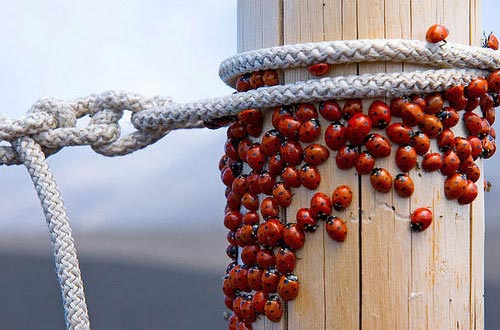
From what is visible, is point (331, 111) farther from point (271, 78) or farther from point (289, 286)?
point (289, 286)

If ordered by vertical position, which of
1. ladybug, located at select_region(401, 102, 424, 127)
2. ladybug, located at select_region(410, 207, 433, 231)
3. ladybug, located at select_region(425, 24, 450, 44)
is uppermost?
ladybug, located at select_region(425, 24, 450, 44)

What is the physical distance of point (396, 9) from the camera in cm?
106

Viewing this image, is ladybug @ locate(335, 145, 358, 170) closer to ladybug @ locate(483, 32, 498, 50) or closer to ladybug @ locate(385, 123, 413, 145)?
ladybug @ locate(385, 123, 413, 145)

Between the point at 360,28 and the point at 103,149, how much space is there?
604 millimetres

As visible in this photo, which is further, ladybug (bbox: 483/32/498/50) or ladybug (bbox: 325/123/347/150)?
ladybug (bbox: 483/32/498/50)

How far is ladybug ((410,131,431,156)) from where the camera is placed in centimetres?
104

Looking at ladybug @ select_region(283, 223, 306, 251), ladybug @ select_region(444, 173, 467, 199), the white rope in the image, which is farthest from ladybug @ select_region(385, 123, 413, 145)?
the white rope

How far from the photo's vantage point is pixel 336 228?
40.7 inches

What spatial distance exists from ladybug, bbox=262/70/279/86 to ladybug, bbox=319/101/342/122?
0.11 meters

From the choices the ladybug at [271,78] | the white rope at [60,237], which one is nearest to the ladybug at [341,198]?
the ladybug at [271,78]

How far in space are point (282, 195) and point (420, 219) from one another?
0.70 ft

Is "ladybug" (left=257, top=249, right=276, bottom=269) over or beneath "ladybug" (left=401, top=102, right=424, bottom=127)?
beneath

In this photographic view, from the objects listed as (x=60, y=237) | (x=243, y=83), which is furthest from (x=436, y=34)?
(x=60, y=237)

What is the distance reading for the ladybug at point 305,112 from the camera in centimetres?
107
